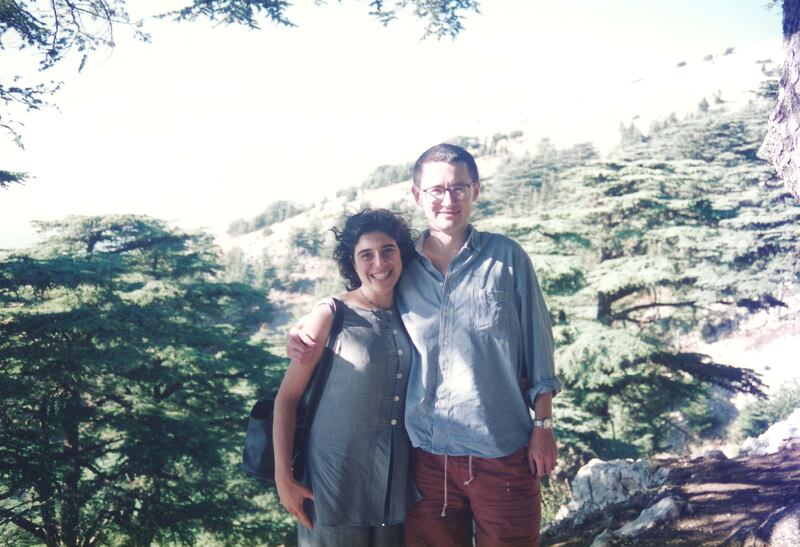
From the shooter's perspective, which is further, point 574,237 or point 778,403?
point 778,403

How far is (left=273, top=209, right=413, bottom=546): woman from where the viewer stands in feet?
5.77

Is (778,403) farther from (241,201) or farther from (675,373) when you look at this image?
(241,201)

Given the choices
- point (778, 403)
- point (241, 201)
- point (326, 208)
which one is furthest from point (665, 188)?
point (241, 201)

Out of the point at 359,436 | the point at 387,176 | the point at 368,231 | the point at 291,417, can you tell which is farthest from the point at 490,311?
the point at 387,176

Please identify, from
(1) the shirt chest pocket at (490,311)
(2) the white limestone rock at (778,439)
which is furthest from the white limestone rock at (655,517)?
(1) the shirt chest pocket at (490,311)

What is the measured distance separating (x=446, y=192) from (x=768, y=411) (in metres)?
13.5

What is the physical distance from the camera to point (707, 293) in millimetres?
9359

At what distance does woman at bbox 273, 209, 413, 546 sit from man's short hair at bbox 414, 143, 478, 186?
1.50 ft

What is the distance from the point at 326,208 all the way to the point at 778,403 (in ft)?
180

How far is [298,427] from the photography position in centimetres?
181

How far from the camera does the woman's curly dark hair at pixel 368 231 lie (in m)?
1.96

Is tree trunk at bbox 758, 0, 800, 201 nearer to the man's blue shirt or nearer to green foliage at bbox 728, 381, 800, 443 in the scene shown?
the man's blue shirt

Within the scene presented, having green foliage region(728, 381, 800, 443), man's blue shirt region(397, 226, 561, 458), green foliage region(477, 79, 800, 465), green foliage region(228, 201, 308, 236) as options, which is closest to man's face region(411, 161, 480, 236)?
man's blue shirt region(397, 226, 561, 458)

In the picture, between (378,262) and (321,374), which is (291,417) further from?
(378,262)
